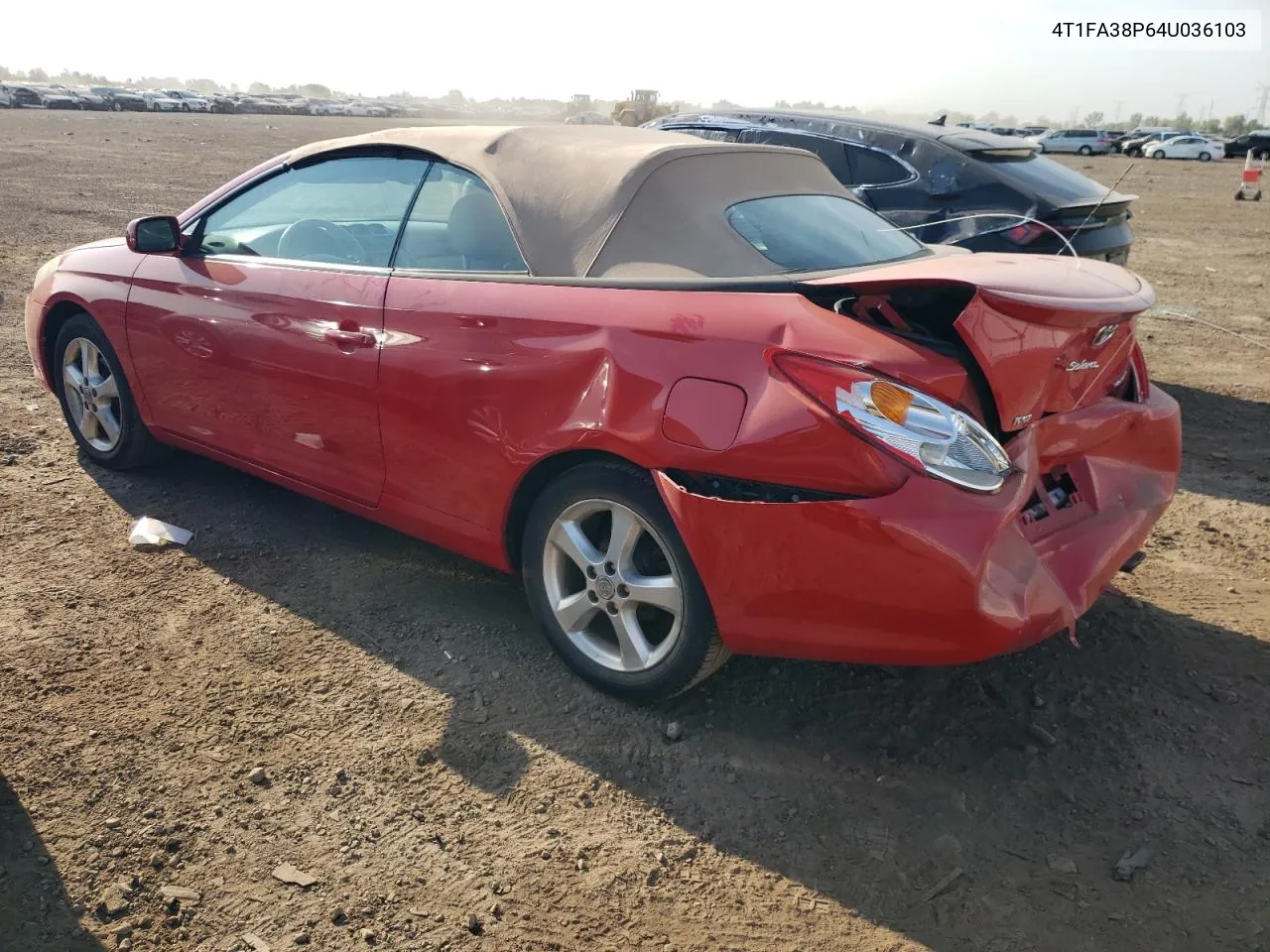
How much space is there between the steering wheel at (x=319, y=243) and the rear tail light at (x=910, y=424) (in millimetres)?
1953

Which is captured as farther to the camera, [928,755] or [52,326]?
[52,326]

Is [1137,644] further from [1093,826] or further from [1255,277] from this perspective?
[1255,277]

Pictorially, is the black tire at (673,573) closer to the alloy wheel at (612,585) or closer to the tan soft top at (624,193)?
the alloy wheel at (612,585)

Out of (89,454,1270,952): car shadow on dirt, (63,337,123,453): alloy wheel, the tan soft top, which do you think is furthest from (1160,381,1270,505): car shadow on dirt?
(63,337,123,453): alloy wheel

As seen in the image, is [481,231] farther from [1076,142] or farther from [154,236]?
[1076,142]

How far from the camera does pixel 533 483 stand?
10.1 ft

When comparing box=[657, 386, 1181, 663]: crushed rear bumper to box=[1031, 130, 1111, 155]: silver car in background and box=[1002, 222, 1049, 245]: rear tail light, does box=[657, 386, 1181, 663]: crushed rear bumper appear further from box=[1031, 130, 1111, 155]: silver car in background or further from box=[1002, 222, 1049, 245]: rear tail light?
box=[1031, 130, 1111, 155]: silver car in background

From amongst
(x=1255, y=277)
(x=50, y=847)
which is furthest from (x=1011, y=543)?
(x=1255, y=277)

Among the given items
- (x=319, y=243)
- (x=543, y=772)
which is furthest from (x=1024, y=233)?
(x=543, y=772)

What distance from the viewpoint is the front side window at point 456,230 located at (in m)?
3.19

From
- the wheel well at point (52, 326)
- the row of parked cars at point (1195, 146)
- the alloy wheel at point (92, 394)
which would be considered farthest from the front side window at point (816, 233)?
the row of parked cars at point (1195, 146)

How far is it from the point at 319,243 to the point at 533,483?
→ 1446 millimetres

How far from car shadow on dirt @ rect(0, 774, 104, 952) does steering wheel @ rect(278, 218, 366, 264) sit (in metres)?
2.06

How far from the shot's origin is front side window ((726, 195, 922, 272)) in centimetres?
302
